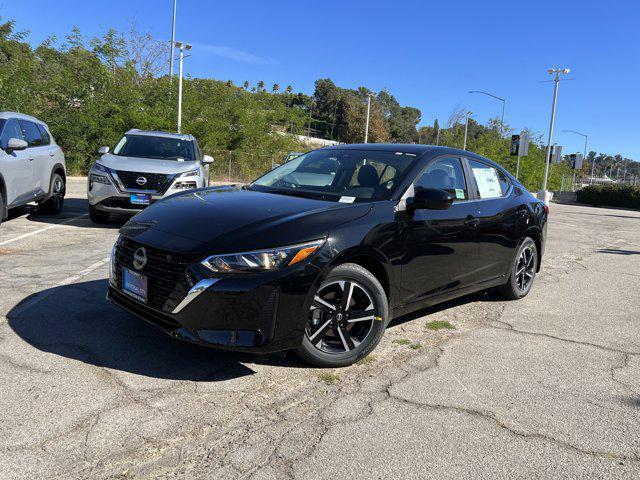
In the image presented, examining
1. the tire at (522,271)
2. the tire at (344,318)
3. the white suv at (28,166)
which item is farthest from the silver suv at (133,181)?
the tire at (344,318)

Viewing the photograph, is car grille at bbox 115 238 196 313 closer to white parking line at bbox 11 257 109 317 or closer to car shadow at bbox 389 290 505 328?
white parking line at bbox 11 257 109 317

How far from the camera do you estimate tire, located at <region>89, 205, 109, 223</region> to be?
8.85 m

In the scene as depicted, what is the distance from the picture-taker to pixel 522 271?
5.83 meters

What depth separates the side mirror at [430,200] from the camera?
3.91m

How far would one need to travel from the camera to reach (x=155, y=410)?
2.92 m

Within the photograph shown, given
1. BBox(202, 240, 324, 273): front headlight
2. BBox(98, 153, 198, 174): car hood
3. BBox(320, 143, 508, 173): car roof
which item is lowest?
BBox(202, 240, 324, 273): front headlight

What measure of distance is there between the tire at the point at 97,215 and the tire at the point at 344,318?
21.3 ft

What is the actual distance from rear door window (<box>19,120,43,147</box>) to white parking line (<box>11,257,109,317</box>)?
3.56 meters

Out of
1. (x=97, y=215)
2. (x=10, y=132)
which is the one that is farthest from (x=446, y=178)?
(x=10, y=132)

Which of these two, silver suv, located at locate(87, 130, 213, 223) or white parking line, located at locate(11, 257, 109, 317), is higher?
silver suv, located at locate(87, 130, 213, 223)

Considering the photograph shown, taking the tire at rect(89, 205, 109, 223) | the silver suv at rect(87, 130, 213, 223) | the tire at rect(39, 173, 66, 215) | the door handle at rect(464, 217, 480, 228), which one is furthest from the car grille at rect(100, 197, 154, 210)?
the door handle at rect(464, 217, 480, 228)

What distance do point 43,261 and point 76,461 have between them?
4435mm

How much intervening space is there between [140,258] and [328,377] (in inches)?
57.3

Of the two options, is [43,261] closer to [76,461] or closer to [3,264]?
[3,264]
